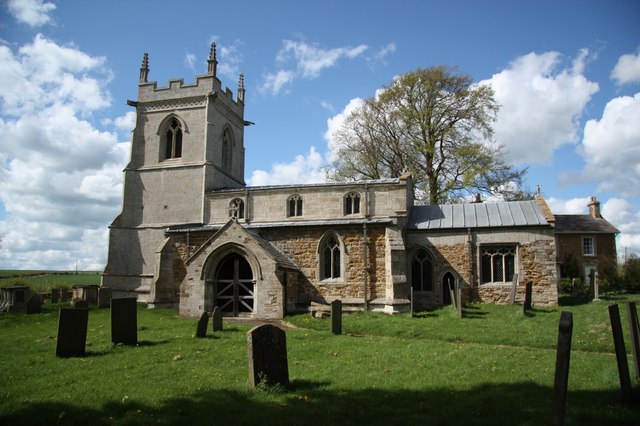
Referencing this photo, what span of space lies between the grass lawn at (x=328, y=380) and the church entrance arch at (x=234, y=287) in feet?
17.8

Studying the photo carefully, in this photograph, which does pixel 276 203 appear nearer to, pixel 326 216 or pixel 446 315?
pixel 326 216

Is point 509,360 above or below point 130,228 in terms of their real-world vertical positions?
below

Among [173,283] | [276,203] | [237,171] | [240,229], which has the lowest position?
[173,283]

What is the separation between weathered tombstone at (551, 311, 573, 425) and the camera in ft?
18.6

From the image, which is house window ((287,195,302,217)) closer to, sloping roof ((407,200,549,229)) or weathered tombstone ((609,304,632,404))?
sloping roof ((407,200,549,229))

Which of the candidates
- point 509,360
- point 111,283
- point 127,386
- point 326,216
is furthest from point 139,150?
point 509,360

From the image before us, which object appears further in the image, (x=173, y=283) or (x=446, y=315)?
(x=173, y=283)

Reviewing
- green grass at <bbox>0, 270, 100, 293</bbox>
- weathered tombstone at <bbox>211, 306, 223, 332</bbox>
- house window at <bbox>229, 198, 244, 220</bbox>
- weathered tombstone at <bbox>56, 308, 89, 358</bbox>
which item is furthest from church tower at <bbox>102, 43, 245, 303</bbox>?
weathered tombstone at <bbox>56, 308, 89, 358</bbox>

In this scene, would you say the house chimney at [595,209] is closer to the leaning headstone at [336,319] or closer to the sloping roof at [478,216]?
the sloping roof at [478,216]

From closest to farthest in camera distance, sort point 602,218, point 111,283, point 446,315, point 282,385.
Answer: point 282,385 → point 446,315 → point 111,283 → point 602,218

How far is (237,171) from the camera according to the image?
1195 inches

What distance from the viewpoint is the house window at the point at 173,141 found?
1070 inches

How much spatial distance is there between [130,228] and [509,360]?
70.5ft

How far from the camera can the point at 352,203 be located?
23094 millimetres
